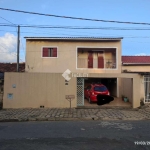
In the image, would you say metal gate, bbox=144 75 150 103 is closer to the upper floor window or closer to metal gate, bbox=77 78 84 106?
metal gate, bbox=77 78 84 106

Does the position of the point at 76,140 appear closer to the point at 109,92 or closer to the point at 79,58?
the point at 109,92

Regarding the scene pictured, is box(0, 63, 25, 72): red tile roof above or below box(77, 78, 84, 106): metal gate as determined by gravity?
above

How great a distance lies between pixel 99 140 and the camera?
653cm

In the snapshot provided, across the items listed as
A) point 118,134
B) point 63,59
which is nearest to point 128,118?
point 118,134

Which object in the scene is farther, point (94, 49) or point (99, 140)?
point (94, 49)

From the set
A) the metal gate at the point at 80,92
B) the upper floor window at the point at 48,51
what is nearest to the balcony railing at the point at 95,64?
the upper floor window at the point at 48,51

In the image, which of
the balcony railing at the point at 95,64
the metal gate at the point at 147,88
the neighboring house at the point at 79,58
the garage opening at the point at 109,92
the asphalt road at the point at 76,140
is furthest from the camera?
the balcony railing at the point at 95,64

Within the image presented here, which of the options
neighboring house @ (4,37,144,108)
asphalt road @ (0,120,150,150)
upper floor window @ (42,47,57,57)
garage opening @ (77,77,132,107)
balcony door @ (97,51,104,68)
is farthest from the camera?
balcony door @ (97,51,104,68)

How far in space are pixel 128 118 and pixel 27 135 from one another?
5808 millimetres

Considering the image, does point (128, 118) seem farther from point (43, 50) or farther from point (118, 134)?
point (43, 50)

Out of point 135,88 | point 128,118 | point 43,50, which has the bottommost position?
point 128,118

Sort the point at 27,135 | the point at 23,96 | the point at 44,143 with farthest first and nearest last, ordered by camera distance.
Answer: the point at 23,96 → the point at 27,135 → the point at 44,143

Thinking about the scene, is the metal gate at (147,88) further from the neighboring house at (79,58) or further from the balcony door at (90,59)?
the balcony door at (90,59)

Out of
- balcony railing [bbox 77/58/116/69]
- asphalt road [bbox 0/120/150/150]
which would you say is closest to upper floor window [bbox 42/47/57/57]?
balcony railing [bbox 77/58/116/69]
